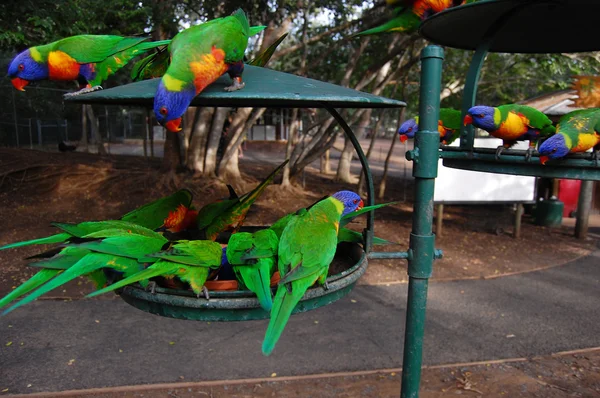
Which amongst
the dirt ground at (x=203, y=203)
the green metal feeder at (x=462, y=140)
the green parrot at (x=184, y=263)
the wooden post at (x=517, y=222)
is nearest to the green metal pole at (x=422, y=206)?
the green metal feeder at (x=462, y=140)

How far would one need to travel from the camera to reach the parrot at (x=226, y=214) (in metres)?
2.39

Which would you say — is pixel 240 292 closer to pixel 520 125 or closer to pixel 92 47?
pixel 92 47

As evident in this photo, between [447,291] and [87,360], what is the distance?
409cm

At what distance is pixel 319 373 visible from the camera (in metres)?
3.87

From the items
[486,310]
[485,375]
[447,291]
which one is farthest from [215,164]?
[485,375]

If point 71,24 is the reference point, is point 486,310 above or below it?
below

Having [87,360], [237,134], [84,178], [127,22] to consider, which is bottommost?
[87,360]

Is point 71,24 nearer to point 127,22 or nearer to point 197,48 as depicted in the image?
point 127,22

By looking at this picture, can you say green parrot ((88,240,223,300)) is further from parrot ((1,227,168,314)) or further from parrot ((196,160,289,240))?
parrot ((196,160,289,240))

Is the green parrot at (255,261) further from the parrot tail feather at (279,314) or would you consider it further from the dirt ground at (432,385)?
the dirt ground at (432,385)

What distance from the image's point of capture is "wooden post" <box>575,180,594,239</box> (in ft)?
27.6

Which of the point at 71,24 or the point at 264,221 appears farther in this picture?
the point at 264,221

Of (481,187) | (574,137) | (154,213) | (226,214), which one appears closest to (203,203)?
(481,187)

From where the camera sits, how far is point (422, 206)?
1829mm
